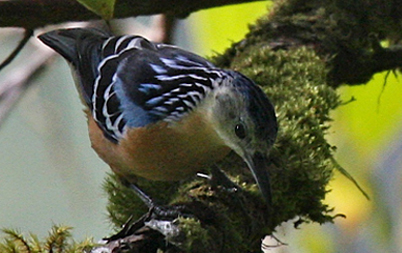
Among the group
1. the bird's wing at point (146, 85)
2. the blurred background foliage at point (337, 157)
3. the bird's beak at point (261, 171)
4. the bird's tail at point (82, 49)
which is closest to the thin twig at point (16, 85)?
the blurred background foliage at point (337, 157)

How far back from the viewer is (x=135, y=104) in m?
2.31

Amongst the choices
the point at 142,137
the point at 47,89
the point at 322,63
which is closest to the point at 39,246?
the point at 142,137

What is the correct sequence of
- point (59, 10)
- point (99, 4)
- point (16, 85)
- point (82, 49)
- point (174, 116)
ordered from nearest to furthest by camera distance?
1. point (99, 4)
2. point (174, 116)
3. point (59, 10)
4. point (82, 49)
5. point (16, 85)

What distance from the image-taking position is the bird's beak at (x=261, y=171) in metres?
2.05

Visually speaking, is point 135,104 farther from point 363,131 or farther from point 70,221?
point 70,221

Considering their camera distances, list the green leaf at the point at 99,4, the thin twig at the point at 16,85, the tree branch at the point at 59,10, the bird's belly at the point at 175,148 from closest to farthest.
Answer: the green leaf at the point at 99,4 < the bird's belly at the point at 175,148 < the tree branch at the point at 59,10 < the thin twig at the point at 16,85

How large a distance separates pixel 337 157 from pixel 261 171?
0.90 meters

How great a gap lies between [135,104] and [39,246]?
0.65 m

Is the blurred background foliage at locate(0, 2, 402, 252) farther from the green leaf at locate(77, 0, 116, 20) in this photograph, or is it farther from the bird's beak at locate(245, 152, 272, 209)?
the green leaf at locate(77, 0, 116, 20)

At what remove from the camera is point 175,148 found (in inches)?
86.8

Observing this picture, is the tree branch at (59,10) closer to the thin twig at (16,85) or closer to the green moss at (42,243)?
the thin twig at (16,85)

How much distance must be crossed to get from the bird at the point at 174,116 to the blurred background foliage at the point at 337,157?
291 millimetres

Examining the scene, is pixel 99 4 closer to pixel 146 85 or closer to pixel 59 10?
pixel 146 85

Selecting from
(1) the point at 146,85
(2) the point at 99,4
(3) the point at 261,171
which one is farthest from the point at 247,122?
(2) the point at 99,4
